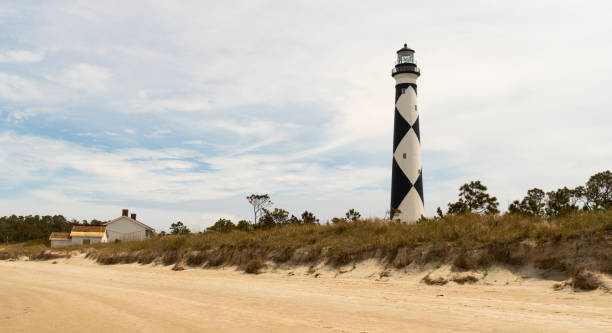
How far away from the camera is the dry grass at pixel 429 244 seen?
36.5 ft

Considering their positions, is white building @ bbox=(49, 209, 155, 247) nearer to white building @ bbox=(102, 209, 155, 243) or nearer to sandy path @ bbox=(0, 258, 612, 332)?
white building @ bbox=(102, 209, 155, 243)

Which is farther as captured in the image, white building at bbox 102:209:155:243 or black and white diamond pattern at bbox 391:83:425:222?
white building at bbox 102:209:155:243

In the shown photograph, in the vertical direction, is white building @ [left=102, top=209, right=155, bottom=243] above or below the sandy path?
above

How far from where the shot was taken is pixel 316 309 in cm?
870

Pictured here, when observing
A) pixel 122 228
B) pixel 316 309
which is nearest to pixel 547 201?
pixel 316 309

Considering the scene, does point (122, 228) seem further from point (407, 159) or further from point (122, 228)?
point (407, 159)

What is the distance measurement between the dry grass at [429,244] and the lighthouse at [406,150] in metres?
10.1

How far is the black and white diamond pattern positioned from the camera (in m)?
27.3

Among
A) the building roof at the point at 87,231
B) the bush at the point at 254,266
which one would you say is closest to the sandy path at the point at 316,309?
the bush at the point at 254,266

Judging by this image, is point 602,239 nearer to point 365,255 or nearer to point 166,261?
point 365,255

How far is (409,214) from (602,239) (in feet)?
53.7

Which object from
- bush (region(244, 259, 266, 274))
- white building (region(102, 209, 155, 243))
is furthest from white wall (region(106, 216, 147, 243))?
bush (region(244, 259, 266, 274))

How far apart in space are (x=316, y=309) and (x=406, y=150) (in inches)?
815

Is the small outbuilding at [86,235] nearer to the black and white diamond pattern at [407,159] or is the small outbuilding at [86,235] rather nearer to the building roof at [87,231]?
the building roof at [87,231]
